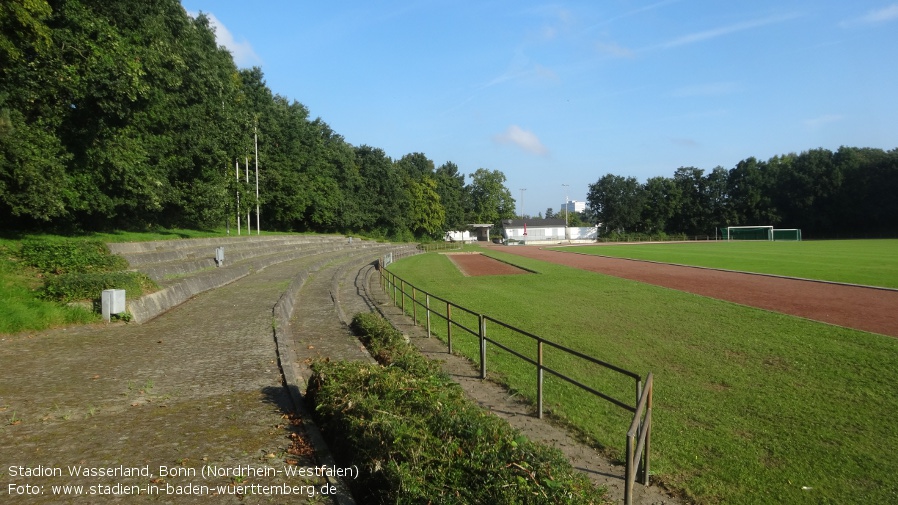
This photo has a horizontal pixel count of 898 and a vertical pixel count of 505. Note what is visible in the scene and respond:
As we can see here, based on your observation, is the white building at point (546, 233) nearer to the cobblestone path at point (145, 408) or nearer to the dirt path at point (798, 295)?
the dirt path at point (798, 295)

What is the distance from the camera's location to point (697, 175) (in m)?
95.1

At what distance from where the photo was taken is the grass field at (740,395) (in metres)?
5.00

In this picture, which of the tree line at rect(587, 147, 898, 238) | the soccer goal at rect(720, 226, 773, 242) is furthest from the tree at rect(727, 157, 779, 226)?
the soccer goal at rect(720, 226, 773, 242)

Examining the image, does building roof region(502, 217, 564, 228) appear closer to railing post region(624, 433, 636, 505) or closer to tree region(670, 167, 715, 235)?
tree region(670, 167, 715, 235)

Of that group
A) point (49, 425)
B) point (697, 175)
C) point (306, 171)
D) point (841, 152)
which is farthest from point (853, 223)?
point (49, 425)

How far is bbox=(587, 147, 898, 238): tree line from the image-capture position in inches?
2891

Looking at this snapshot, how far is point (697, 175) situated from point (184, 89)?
88.8 metres

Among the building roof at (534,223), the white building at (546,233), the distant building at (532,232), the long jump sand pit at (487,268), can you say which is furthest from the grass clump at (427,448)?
the building roof at (534,223)

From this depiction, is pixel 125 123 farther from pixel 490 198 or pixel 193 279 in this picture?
pixel 490 198

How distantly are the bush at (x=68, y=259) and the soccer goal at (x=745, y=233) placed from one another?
276ft

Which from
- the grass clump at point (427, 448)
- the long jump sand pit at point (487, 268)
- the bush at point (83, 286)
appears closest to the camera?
the grass clump at point (427, 448)

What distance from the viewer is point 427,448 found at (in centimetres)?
378

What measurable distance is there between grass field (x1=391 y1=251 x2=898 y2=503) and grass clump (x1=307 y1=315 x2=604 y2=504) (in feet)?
6.48

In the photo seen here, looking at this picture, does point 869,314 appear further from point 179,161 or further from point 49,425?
point 179,161
